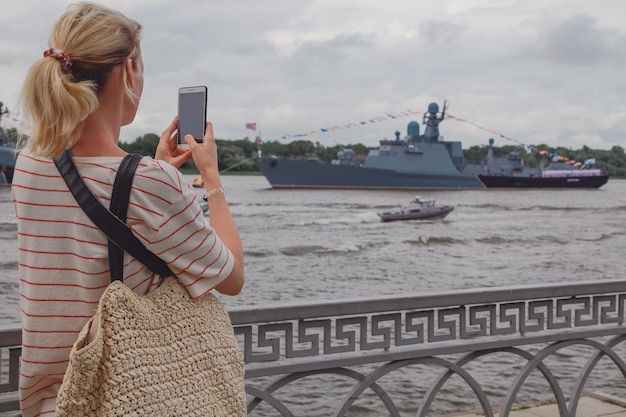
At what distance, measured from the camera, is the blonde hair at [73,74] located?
4.35 feet

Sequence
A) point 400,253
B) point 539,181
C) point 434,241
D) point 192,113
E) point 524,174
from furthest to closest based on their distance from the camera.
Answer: point 539,181 < point 524,174 < point 434,241 < point 400,253 < point 192,113

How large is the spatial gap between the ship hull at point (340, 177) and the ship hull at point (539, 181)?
17.8 feet

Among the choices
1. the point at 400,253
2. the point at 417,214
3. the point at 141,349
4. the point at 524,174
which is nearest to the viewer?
the point at 141,349

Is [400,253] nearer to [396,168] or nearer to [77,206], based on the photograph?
[77,206]

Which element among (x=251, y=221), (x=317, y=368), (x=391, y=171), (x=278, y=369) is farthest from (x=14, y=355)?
(x=391, y=171)

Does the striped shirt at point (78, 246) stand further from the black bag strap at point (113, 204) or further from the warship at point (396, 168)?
the warship at point (396, 168)

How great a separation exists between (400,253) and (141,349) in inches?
1097

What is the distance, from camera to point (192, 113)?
5.50ft

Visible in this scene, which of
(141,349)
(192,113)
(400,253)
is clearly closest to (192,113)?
(192,113)

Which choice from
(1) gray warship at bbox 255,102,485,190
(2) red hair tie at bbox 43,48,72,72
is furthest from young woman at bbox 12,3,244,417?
(1) gray warship at bbox 255,102,485,190

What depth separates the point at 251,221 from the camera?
4412 centimetres

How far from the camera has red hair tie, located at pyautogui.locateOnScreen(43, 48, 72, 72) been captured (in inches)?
52.8

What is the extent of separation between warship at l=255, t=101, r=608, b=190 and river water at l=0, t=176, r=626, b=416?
62.3 ft

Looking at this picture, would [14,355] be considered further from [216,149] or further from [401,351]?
[401,351]
